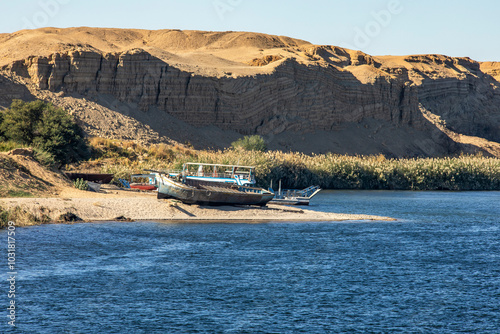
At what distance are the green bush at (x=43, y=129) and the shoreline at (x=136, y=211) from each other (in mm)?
11401

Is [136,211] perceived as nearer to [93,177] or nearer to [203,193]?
[203,193]

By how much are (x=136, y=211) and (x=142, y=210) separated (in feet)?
1.48

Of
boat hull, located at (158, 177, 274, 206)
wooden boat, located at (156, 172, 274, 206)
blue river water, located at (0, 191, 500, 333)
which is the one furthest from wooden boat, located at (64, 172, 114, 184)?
blue river water, located at (0, 191, 500, 333)

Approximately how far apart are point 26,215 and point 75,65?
56.5 metres

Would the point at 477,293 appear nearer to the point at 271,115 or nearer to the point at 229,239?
the point at 229,239

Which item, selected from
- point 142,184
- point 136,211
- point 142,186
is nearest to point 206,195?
point 136,211

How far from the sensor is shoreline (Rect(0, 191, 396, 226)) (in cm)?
3612

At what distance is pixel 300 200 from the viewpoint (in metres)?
53.9

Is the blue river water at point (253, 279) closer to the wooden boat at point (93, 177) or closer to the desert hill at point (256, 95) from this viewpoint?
the wooden boat at point (93, 177)

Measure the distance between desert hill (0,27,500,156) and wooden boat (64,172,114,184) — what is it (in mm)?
29870

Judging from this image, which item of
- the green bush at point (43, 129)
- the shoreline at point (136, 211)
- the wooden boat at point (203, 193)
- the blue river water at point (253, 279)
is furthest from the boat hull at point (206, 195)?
the green bush at point (43, 129)

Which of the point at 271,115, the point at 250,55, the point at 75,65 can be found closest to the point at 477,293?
the point at 75,65

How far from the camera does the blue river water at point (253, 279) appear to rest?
20391 mm

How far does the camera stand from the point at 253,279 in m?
25.7
